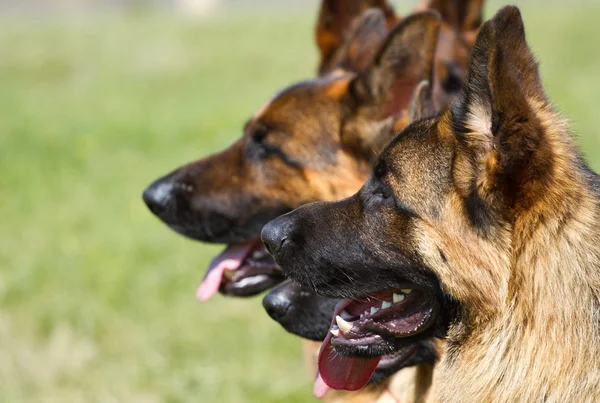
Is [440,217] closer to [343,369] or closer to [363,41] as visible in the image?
[343,369]

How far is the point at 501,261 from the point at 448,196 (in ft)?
0.93

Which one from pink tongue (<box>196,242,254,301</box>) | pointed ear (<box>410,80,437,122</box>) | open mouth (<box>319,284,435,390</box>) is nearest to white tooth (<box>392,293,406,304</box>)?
open mouth (<box>319,284,435,390</box>)

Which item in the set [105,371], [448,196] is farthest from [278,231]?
[105,371]

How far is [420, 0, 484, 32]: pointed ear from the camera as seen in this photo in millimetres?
5996

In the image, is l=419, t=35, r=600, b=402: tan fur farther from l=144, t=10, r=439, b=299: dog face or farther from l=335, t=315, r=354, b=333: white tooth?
l=144, t=10, r=439, b=299: dog face

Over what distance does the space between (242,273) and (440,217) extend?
1.63 meters

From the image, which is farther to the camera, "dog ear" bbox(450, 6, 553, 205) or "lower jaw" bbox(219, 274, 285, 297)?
"lower jaw" bbox(219, 274, 285, 297)

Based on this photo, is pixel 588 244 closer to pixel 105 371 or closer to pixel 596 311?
pixel 596 311

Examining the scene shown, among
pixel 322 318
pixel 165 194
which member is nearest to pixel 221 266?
pixel 165 194

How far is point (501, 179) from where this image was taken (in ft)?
8.09

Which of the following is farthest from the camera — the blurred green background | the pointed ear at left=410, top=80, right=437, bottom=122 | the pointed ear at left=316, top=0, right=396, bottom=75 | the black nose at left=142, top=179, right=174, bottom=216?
the pointed ear at left=316, top=0, right=396, bottom=75

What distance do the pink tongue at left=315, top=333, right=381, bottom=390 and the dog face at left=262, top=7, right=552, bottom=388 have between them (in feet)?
0.34

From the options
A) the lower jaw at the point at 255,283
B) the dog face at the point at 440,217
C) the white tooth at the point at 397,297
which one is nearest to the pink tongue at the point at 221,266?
the lower jaw at the point at 255,283

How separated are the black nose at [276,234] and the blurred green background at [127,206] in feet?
3.57
